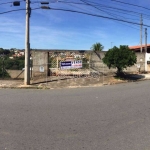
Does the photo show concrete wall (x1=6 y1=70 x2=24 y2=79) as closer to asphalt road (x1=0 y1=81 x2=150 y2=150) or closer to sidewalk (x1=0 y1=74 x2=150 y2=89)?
sidewalk (x1=0 y1=74 x2=150 y2=89)

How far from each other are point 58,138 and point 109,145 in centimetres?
108

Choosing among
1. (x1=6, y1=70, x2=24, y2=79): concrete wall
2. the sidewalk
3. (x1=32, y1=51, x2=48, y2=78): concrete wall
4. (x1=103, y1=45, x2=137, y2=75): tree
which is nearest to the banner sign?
the sidewalk

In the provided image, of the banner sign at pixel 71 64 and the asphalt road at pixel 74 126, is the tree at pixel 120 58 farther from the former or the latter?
the asphalt road at pixel 74 126

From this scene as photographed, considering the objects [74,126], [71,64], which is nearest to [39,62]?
[71,64]

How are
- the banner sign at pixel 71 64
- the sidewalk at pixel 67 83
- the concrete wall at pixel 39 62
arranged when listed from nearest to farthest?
the sidewalk at pixel 67 83 < the banner sign at pixel 71 64 < the concrete wall at pixel 39 62

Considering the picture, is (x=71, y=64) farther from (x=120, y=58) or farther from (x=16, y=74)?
(x=16, y=74)

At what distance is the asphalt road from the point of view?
466 cm

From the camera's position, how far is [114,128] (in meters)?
5.75

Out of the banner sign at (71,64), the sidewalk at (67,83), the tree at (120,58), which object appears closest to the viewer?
the sidewalk at (67,83)

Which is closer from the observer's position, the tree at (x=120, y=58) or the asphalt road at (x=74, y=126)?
the asphalt road at (x=74, y=126)

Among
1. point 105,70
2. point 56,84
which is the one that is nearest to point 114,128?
point 56,84

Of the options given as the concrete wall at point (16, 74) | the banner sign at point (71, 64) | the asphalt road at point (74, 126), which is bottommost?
the asphalt road at point (74, 126)

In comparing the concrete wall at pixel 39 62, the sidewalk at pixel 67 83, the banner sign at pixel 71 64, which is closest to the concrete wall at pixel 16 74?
the concrete wall at pixel 39 62

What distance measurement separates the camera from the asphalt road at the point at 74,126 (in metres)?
4.66
